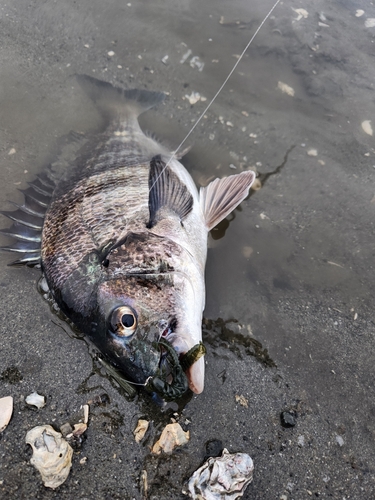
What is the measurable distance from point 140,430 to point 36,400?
909 mm

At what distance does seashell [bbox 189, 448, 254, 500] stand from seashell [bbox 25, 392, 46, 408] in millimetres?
1352

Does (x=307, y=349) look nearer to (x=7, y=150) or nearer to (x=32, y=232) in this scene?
(x=32, y=232)

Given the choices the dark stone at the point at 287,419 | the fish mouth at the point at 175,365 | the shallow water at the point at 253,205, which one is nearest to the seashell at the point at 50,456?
the shallow water at the point at 253,205

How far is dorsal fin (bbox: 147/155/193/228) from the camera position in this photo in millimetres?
3301

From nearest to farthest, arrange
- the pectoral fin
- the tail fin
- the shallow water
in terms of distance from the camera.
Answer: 1. the shallow water
2. the pectoral fin
3. the tail fin

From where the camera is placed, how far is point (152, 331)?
252 centimetres

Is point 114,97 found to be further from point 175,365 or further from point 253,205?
point 175,365

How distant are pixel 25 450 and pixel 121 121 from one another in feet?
12.1

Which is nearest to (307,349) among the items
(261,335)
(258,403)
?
(261,335)

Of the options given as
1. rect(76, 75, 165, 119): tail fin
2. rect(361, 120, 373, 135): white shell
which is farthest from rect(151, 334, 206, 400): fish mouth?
rect(361, 120, 373, 135): white shell

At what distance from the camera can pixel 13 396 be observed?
2.99 m

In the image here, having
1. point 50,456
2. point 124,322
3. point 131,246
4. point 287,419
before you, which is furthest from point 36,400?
point 287,419

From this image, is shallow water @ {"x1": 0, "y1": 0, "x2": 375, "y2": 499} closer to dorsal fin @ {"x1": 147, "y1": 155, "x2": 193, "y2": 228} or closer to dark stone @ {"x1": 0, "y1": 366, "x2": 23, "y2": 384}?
dark stone @ {"x1": 0, "y1": 366, "x2": 23, "y2": 384}

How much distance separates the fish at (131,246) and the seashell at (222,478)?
0.66 m
